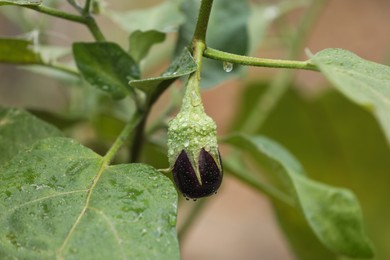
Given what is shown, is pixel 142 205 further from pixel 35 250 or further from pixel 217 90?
pixel 217 90

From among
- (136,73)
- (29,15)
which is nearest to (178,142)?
(136,73)

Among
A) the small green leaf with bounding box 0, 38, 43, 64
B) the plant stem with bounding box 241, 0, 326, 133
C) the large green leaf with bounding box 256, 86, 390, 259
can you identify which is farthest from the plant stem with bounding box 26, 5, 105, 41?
the large green leaf with bounding box 256, 86, 390, 259

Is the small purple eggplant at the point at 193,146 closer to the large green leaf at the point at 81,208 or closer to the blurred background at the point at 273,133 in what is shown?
the large green leaf at the point at 81,208

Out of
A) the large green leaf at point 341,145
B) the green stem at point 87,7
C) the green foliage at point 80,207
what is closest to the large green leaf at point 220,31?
the green stem at point 87,7

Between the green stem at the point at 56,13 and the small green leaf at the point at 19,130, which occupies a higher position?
the green stem at the point at 56,13

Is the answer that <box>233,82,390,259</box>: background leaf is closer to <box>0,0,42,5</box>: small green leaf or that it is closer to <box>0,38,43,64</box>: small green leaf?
<box>0,38,43,64</box>: small green leaf
